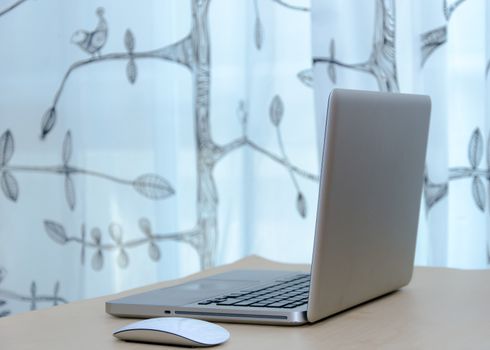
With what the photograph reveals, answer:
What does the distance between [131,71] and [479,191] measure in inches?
33.3

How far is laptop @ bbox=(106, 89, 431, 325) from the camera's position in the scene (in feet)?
2.79

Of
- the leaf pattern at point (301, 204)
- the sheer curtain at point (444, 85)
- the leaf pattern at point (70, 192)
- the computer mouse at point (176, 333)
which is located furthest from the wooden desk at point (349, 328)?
the leaf pattern at point (70, 192)

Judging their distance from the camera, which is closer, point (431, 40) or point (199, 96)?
point (431, 40)

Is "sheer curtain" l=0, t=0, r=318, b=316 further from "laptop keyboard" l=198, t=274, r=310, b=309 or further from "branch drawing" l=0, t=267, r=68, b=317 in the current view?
"laptop keyboard" l=198, t=274, r=310, b=309

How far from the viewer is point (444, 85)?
5.85 feet

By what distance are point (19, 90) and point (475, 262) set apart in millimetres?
1107

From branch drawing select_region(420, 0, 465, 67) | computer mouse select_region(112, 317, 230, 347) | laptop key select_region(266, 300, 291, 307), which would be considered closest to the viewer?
computer mouse select_region(112, 317, 230, 347)

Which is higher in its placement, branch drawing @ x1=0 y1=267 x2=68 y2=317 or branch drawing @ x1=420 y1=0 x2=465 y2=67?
branch drawing @ x1=420 y1=0 x2=465 y2=67

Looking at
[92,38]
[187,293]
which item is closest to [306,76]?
[92,38]

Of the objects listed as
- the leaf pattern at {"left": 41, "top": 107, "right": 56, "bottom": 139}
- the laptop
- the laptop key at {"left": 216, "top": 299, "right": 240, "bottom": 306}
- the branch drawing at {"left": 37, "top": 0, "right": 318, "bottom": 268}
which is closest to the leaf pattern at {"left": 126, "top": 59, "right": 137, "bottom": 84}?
the branch drawing at {"left": 37, "top": 0, "right": 318, "bottom": 268}

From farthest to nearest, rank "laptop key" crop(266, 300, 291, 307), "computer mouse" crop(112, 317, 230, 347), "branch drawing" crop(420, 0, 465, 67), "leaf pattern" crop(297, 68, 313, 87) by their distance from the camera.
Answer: "leaf pattern" crop(297, 68, 313, 87), "branch drawing" crop(420, 0, 465, 67), "laptop key" crop(266, 300, 291, 307), "computer mouse" crop(112, 317, 230, 347)

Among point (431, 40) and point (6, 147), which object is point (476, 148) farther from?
point (6, 147)

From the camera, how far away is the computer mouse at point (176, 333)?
782 millimetres

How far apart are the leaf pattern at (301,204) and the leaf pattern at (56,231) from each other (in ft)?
1.85
